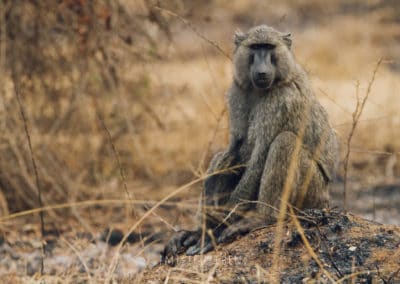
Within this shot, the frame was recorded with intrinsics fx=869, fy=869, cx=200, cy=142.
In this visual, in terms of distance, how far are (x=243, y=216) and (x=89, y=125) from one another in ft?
14.3

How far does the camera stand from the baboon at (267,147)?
195 inches

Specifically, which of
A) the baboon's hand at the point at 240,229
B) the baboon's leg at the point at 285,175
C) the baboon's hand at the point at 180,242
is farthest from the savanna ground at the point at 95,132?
the baboon's leg at the point at 285,175

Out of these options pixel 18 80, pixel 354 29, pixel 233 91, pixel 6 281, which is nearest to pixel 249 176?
pixel 233 91

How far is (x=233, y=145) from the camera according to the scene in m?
5.34

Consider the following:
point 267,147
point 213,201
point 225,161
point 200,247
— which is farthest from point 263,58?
point 200,247

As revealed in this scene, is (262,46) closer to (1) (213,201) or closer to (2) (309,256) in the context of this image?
(1) (213,201)

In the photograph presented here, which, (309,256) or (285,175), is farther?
(285,175)

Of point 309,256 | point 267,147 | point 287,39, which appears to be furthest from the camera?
point 287,39

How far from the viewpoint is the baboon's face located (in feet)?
16.4

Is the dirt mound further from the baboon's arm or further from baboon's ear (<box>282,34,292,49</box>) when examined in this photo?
baboon's ear (<box>282,34,292,49</box>)

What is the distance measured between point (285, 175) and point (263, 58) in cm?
71

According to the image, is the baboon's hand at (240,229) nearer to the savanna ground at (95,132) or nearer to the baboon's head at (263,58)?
the baboon's head at (263,58)

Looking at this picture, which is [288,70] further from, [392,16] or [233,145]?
[392,16]

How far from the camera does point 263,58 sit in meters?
5.09
